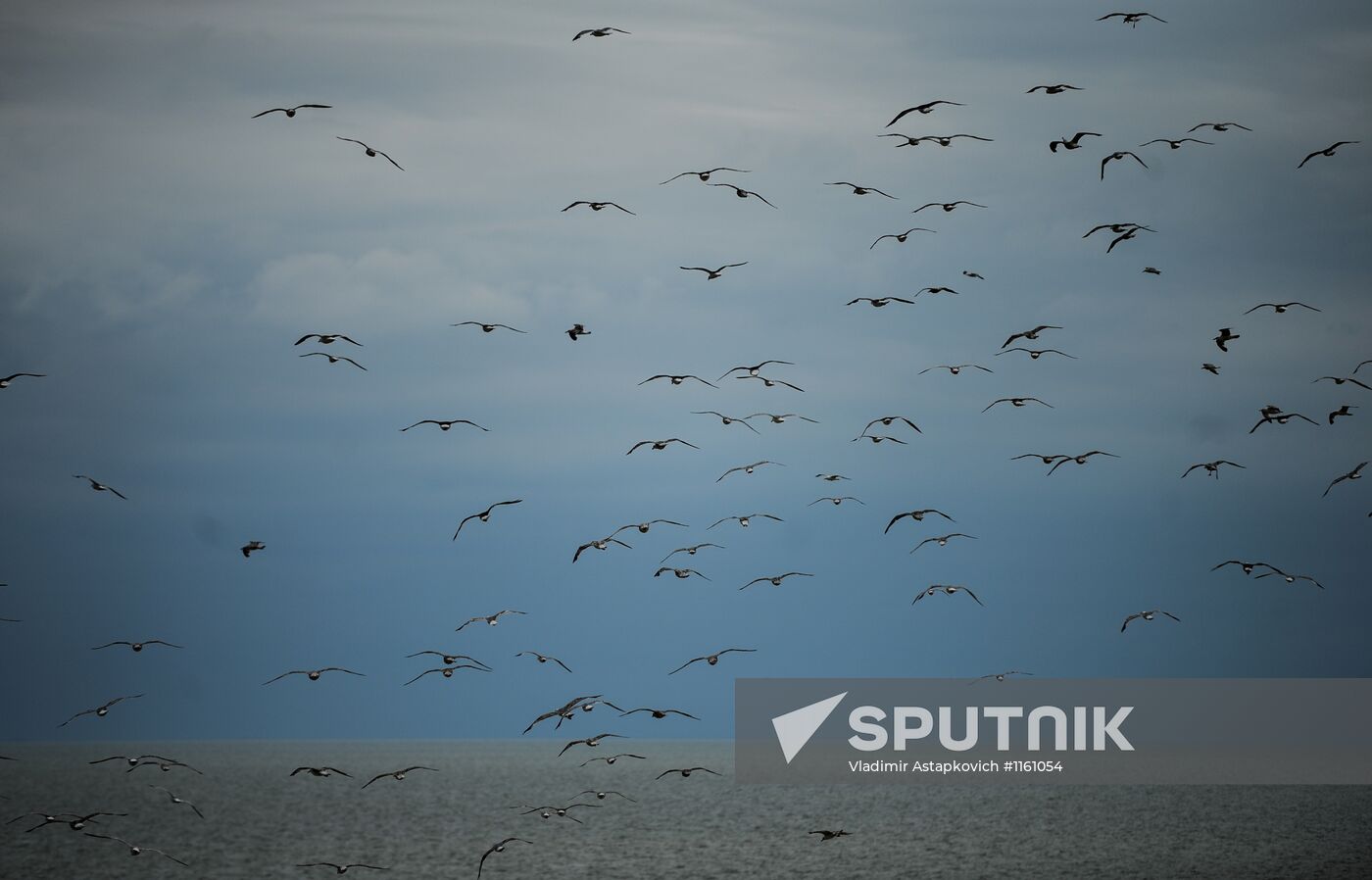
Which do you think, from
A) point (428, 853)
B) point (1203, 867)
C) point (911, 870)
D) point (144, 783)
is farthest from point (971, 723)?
point (144, 783)

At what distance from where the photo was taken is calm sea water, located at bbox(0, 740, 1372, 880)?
8431cm

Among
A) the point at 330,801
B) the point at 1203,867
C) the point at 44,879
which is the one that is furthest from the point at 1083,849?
the point at 330,801

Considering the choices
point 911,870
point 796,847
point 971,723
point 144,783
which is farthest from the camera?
point 144,783

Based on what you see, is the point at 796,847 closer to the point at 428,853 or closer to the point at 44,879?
the point at 428,853

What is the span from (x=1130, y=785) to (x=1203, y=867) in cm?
9976

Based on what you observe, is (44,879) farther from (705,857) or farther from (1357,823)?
(1357,823)

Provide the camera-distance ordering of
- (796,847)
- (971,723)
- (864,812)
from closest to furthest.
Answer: (971,723)
(796,847)
(864,812)

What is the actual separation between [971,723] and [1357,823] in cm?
6509

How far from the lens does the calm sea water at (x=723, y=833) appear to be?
3319 inches

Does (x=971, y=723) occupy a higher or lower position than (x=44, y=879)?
higher

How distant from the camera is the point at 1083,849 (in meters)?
94.6

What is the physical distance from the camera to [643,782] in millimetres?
189625

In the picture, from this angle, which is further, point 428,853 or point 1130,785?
point 1130,785

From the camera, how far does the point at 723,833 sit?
4161 inches
